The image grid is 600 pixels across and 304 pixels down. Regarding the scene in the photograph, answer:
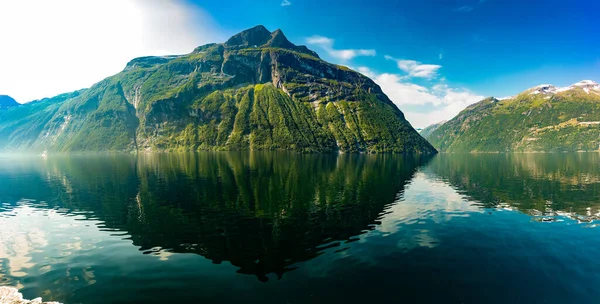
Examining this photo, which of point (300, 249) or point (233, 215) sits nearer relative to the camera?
point (300, 249)

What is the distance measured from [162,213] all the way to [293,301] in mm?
35097

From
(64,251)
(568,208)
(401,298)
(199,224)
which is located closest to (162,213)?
(199,224)

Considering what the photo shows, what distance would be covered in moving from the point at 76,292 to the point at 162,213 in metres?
25.1

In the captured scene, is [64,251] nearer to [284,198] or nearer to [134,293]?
[134,293]

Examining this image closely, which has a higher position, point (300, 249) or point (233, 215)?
point (233, 215)

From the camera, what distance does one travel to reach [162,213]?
46.7m

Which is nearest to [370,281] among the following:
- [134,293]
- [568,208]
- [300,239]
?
[300,239]

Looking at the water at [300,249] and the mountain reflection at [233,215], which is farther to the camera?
the mountain reflection at [233,215]

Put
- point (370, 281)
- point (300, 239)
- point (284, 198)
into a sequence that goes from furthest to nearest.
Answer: point (284, 198) → point (300, 239) → point (370, 281)

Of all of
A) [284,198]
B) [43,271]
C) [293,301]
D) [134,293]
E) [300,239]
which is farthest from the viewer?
[284,198]

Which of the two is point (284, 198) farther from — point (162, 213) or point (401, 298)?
point (401, 298)

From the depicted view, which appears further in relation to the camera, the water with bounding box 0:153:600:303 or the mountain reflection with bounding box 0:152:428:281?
the mountain reflection with bounding box 0:152:428:281

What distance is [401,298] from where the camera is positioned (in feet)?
68.6

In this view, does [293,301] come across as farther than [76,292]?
No
